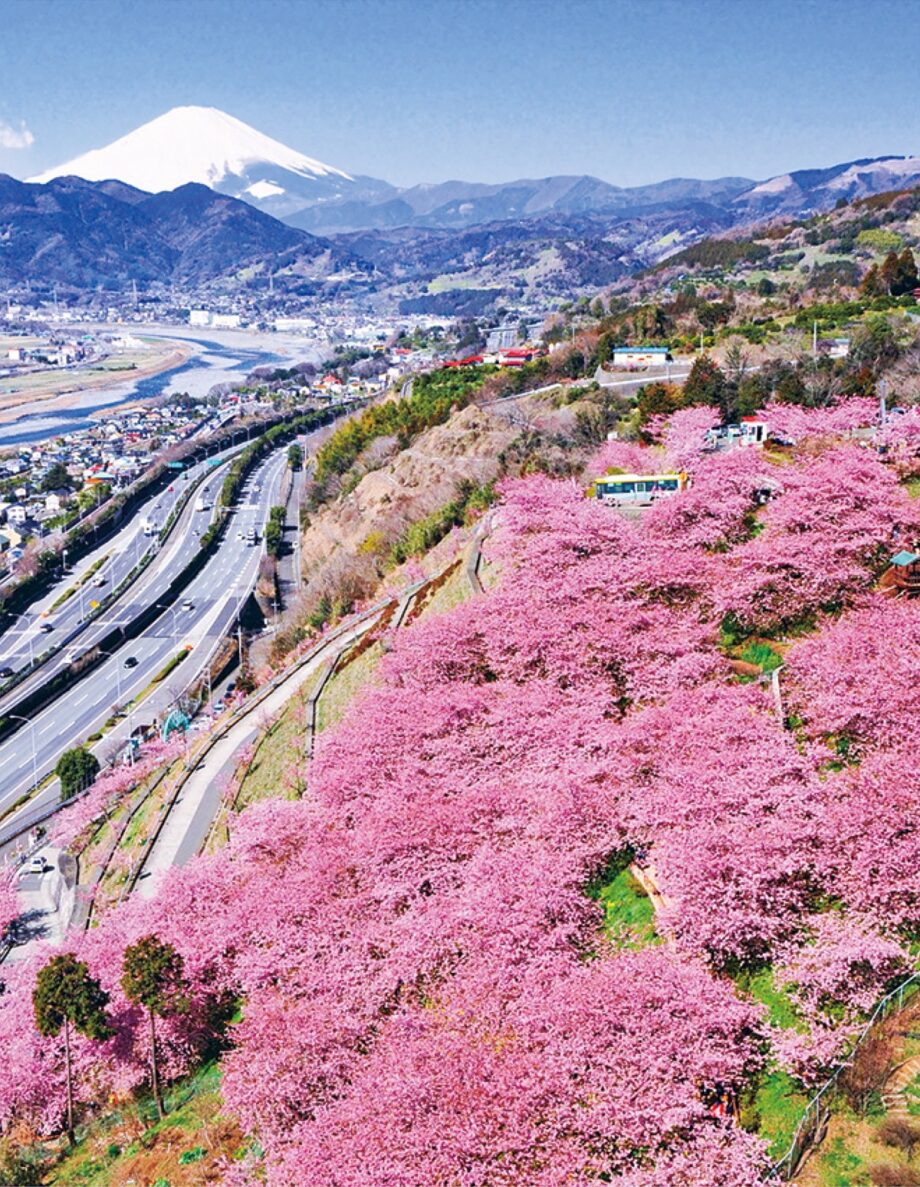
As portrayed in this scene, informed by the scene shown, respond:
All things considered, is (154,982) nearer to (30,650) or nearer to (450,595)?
(450,595)

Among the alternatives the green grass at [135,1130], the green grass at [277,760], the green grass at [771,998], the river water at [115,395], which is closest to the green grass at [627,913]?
the green grass at [771,998]

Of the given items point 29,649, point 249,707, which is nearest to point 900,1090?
point 249,707

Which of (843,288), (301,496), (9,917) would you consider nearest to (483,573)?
(9,917)

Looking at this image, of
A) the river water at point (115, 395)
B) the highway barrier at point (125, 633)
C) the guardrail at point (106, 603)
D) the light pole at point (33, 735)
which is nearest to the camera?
the light pole at point (33, 735)

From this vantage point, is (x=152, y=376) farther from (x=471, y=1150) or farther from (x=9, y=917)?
(x=471, y=1150)

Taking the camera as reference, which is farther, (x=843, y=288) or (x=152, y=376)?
(x=152, y=376)

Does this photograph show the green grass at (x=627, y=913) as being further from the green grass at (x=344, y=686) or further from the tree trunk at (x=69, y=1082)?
the green grass at (x=344, y=686)

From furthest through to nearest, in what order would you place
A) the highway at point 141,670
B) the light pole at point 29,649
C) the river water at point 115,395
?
the river water at point 115,395 < the light pole at point 29,649 < the highway at point 141,670
